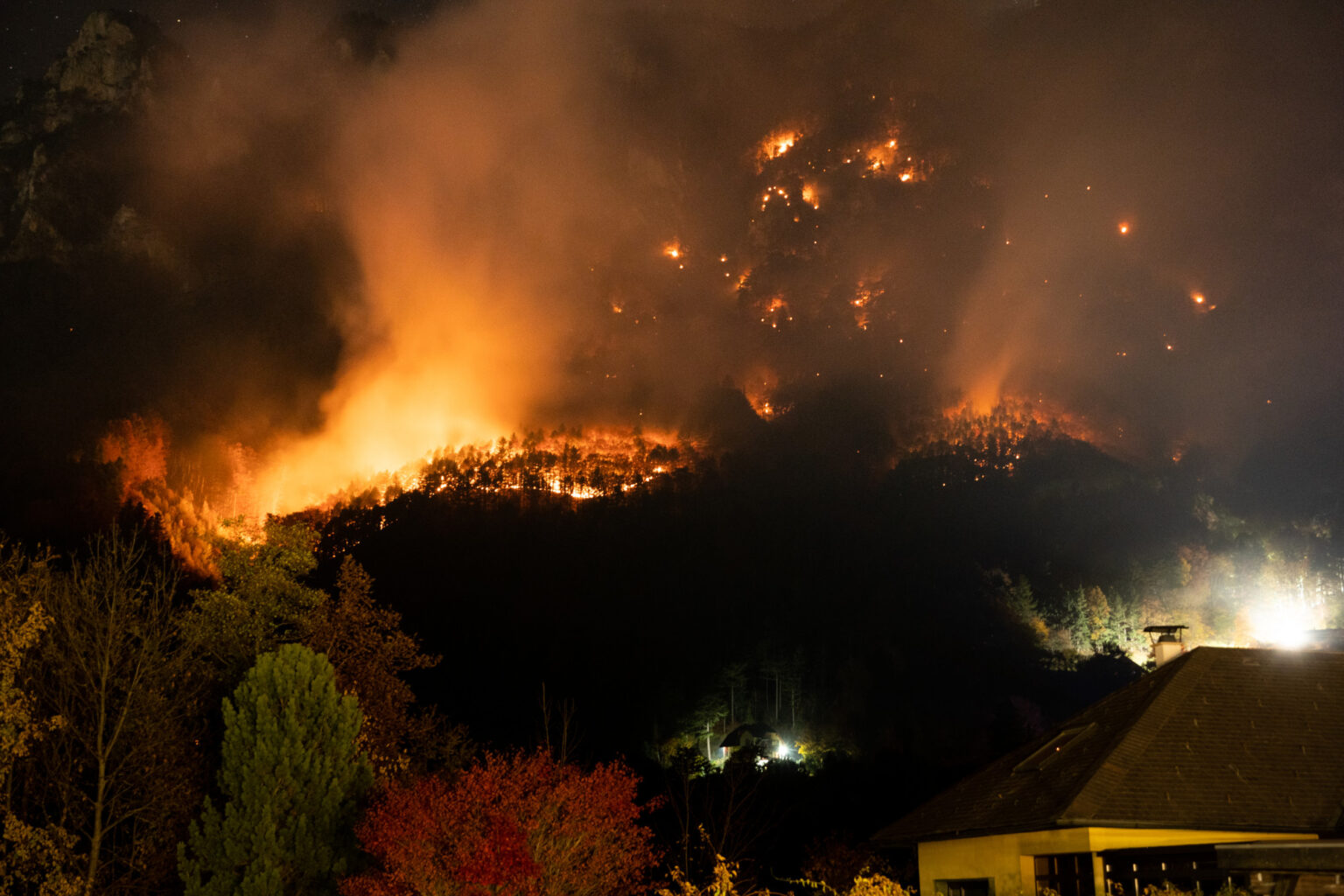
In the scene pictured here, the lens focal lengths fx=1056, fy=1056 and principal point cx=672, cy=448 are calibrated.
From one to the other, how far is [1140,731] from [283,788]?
1985 centimetres

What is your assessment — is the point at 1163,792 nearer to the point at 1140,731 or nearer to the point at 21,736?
the point at 1140,731

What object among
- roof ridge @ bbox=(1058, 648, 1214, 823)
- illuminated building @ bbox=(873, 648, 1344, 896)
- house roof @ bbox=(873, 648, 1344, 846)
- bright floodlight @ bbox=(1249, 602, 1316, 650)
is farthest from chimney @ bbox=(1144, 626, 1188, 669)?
bright floodlight @ bbox=(1249, 602, 1316, 650)

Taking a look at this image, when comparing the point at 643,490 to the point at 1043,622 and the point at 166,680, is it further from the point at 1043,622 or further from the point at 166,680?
the point at 166,680

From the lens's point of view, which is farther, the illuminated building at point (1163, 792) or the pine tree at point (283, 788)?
the pine tree at point (283, 788)

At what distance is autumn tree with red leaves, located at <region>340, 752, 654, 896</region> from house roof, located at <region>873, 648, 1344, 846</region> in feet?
24.6

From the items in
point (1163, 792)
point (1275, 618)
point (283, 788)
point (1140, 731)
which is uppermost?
point (1275, 618)

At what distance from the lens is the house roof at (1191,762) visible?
19.0 metres

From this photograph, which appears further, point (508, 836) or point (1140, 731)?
point (1140, 731)

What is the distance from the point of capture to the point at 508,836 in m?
19.0

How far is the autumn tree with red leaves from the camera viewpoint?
1902cm

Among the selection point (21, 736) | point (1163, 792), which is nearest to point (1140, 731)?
point (1163, 792)

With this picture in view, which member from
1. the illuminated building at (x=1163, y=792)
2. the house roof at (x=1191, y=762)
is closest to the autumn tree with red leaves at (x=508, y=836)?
the illuminated building at (x=1163, y=792)

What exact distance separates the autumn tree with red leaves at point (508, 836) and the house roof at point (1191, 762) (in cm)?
748

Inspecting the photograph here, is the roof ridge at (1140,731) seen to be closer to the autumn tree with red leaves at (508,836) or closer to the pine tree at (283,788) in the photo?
the autumn tree with red leaves at (508,836)
